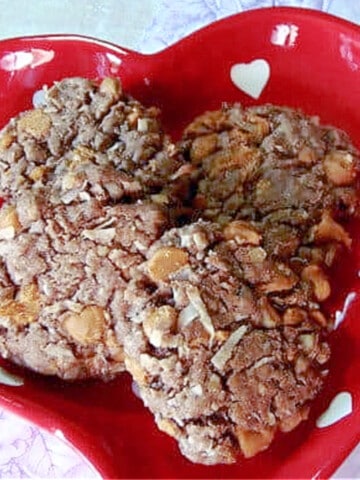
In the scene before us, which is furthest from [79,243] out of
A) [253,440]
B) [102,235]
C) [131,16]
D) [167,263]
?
[131,16]

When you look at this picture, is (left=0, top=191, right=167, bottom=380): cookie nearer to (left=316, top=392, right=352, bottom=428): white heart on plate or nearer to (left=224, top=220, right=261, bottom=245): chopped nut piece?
(left=224, top=220, right=261, bottom=245): chopped nut piece

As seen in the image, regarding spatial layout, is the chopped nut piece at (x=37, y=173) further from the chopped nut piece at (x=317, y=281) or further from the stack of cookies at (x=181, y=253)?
the chopped nut piece at (x=317, y=281)

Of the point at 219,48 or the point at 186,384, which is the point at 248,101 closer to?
the point at 219,48

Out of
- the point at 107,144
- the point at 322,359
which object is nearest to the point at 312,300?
the point at 322,359

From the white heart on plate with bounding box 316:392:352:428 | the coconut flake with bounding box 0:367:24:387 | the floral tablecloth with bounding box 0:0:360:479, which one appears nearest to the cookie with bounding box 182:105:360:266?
the white heart on plate with bounding box 316:392:352:428

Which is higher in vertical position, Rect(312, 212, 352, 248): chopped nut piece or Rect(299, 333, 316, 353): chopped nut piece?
Rect(312, 212, 352, 248): chopped nut piece

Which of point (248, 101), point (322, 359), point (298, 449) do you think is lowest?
point (298, 449)
